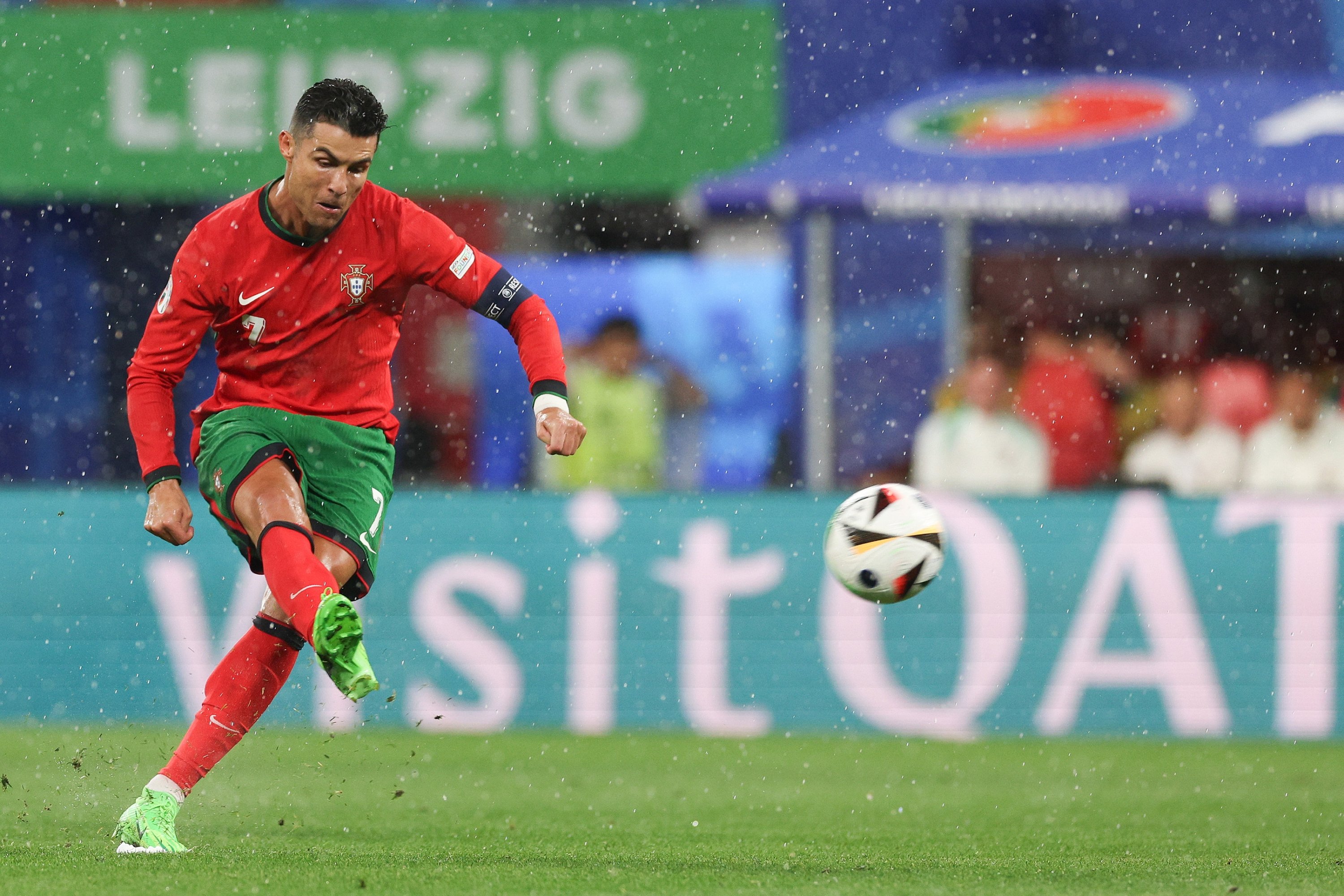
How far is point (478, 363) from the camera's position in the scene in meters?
13.4

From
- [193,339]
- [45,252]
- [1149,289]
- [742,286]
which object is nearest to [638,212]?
[742,286]

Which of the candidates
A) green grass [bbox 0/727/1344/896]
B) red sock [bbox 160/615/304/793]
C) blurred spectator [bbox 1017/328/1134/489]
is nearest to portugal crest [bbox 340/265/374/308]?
red sock [bbox 160/615/304/793]

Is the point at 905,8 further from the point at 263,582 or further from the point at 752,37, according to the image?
the point at 263,582

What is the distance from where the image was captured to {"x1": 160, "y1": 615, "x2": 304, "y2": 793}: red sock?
5.74m

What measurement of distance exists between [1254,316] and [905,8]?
340 cm

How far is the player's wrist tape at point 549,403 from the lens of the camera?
5.53m

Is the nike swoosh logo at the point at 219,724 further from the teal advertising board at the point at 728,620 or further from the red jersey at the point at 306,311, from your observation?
the teal advertising board at the point at 728,620

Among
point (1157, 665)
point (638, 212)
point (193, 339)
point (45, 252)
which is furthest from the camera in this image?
point (45, 252)

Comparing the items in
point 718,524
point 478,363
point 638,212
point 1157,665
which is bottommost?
point 1157,665

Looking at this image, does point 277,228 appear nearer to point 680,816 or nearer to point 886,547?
point 886,547

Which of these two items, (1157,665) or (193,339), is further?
(1157,665)

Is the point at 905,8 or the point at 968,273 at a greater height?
the point at 905,8

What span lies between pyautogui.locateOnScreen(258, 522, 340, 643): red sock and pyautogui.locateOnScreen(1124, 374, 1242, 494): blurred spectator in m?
6.23

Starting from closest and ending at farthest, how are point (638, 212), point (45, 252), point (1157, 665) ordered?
point (1157, 665) → point (638, 212) → point (45, 252)
